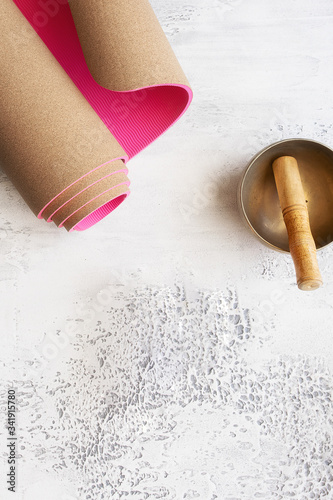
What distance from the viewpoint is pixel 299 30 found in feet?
2.57

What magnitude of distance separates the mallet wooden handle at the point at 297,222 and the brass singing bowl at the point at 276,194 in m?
0.02

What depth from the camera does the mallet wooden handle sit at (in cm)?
61

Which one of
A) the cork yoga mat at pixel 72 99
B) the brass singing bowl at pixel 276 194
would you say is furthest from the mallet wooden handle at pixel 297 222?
the cork yoga mat at pixel 72 99

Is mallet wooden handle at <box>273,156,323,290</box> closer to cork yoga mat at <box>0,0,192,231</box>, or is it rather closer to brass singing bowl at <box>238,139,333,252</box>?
brass singing bowl at <box>238,139,333,252</box>

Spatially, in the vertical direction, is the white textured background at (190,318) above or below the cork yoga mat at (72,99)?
below

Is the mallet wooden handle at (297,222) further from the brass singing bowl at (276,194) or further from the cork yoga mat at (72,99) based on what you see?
the cork yoga mat at (72,99)

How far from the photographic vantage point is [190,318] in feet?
2.44

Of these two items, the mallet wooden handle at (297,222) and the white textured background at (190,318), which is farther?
the white textured background at (190,318)

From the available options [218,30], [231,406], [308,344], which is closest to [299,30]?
[218,30]

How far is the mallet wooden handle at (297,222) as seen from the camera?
23.9 inches

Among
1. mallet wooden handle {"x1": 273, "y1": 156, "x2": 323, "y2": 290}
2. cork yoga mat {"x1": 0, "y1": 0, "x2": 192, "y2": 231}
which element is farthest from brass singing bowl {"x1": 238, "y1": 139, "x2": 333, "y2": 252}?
cork yoga mat {"x1": 0, "y1": 0, "x2": 192, "y2": 231}

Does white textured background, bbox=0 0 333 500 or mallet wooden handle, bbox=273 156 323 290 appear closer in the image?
mallet wooden handle, bbox=273 156 323 290

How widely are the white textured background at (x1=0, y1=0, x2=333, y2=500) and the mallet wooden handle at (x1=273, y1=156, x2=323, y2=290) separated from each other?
0.10 metres

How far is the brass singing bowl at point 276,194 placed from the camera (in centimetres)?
69
